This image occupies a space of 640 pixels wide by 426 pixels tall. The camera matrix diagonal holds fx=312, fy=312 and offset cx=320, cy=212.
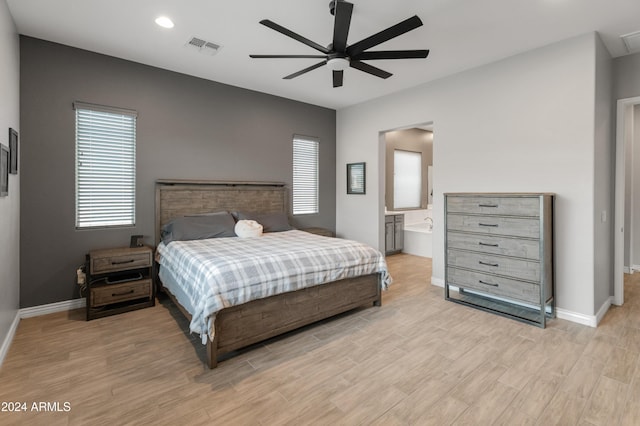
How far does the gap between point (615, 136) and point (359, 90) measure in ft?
10.4

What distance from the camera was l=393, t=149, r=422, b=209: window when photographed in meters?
7.18

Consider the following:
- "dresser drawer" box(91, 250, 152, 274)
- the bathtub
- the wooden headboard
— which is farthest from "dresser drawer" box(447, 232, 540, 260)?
"dresser drawer" box(91, 250, 152, 274)

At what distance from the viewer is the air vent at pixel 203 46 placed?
10.7ft

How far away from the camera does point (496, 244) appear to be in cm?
332

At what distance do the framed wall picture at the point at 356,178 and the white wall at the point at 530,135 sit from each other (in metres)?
1.10

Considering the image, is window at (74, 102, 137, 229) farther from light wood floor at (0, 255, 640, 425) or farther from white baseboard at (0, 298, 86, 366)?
light wood floor at (0, 255, 640, 425)

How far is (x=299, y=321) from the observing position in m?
2.87

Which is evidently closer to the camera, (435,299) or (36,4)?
(36,4)

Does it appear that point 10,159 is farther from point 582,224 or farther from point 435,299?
point 582,224

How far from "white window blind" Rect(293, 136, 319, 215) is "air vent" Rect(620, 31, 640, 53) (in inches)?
160

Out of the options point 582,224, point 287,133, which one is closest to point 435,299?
point 582,224

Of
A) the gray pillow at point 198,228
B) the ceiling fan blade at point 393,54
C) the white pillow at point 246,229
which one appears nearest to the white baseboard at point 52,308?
the gray pillow at point 198,228

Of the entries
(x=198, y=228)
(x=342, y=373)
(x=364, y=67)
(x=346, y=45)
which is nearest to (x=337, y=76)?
(x=364, y=67)

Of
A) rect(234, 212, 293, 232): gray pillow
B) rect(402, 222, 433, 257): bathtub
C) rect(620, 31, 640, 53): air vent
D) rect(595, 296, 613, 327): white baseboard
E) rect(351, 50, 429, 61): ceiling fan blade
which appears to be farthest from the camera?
rect(402, 222, 433, 257): bathtub
